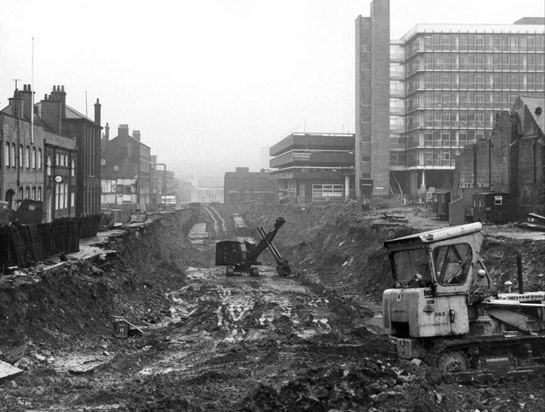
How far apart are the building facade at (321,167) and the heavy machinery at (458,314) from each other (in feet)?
282

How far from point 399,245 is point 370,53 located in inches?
3245

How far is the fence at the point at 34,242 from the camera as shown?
834 inches

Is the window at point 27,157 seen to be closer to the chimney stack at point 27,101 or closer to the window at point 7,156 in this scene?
the window at point 7,156

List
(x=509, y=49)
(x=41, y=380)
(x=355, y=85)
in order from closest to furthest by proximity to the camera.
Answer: (x=41, y=380)
(x=509, y=49)
(x=355, y=85)

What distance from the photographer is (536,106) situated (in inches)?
1797

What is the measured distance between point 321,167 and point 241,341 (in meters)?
85.1

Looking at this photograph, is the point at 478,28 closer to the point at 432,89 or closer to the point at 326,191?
the point at 432,89

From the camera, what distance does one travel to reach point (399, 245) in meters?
14.0

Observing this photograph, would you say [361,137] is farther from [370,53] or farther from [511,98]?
[511,98]

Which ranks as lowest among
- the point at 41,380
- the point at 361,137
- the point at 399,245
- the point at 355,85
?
the point at 41,380

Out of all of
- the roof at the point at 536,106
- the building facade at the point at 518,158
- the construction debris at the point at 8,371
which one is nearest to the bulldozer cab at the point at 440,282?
the construction debris at the point at 8,371

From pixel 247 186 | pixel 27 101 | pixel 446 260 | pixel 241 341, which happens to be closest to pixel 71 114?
pixel 27 101

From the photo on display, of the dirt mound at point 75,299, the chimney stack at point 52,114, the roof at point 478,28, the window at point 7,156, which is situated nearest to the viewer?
the dirt mound at point 75,299

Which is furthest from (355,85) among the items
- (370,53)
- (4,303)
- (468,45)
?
(4,303)
